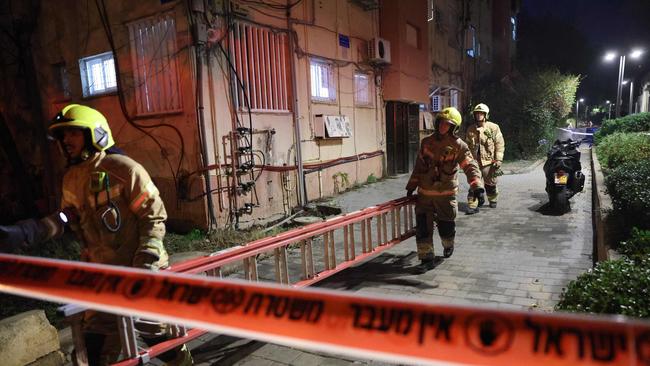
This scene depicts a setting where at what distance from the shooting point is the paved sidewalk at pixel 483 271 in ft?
→ 11.3

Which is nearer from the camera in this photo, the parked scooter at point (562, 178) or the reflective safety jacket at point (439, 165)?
the reflective safety jacket at point (439, 165)

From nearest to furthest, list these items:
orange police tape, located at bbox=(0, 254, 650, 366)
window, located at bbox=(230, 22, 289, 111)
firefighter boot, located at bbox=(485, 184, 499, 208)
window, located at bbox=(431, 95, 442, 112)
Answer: orange police tape, located at bbox=(0, 254, 650, 366)
window, located at bbox=(230, 22, 289, 111)
firefighter boot, located at bbox=(485, 184, 499, 208)
window, located at bbox=(431, 95, 442, 112)

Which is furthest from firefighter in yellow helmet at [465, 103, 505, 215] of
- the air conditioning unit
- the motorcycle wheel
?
the air conditioning unit

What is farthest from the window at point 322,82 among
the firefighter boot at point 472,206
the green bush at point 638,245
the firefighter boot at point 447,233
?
the green bush at point 638,245

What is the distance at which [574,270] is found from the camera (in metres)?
4.84

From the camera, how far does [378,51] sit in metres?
11.5

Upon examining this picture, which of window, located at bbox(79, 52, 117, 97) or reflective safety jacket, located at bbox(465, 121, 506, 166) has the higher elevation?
window, located at bbox(79, 52, 117, 97)

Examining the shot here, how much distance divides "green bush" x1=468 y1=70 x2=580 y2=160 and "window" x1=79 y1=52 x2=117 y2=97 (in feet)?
52.8

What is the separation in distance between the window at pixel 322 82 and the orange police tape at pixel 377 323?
8249mm

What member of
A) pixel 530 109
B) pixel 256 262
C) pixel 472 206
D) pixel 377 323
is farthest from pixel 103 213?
pixel 530 109

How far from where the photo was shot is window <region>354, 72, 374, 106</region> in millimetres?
11375

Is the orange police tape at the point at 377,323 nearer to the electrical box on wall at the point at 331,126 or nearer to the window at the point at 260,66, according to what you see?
the window at the point at 260,66

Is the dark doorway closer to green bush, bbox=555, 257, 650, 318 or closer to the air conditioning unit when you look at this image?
the air conditioning unit

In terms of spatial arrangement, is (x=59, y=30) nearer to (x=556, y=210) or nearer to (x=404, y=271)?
(x=404, y=271)
